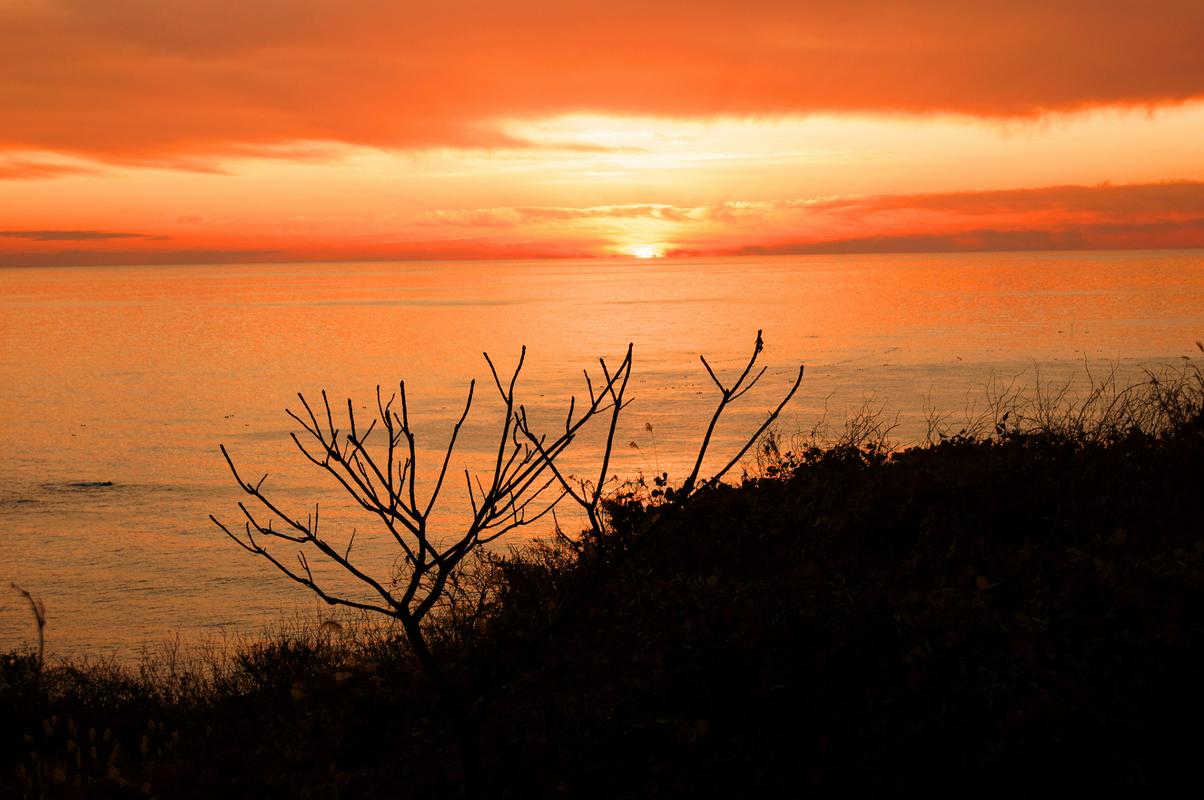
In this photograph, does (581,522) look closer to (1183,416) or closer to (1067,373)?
(1183,416)

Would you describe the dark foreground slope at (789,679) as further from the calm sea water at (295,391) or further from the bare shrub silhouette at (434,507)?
the calm sea water at (295,391)

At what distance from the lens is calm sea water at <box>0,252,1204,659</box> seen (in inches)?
618

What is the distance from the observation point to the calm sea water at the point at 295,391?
15695 millimetres

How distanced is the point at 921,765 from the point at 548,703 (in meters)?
Result: 2.27

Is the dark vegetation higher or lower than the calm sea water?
higher

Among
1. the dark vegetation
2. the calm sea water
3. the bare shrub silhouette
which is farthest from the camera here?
the calm sea water

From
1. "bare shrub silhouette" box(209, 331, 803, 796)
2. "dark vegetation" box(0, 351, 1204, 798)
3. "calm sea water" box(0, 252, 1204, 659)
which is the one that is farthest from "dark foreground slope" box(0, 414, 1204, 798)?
"calm sea water" box(0, 252, 1204, 659)

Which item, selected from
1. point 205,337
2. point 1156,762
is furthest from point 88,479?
point 205,337

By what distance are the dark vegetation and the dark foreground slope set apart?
2 centimetres

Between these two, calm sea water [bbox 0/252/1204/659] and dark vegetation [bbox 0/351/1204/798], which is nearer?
dark vegetation [bbox 0/351/1204/798]

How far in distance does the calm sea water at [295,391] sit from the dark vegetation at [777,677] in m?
5.30

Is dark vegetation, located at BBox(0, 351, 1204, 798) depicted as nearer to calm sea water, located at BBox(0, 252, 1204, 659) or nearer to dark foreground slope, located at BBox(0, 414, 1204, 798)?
dark foreground slope, located at BBox(0, 414, 1204, 798)

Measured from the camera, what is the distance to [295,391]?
35.7m

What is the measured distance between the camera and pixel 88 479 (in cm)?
2250
